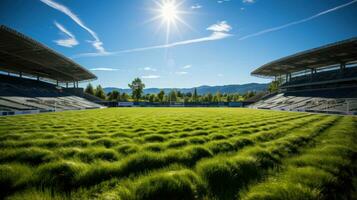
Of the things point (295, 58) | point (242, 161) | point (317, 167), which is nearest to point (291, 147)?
point (317, 167)

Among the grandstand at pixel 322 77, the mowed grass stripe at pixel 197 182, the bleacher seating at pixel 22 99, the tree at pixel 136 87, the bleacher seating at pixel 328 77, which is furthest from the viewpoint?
the tree at pixel 136 87

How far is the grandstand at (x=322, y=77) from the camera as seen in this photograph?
29125 mm

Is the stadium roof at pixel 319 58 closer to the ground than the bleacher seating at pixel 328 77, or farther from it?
farther from it

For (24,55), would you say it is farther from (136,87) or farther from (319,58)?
(319,58)

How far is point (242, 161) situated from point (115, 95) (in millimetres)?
94741

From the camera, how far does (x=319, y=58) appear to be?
118 ft

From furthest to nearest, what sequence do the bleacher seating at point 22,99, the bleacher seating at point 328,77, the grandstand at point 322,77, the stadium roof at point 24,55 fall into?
1. the bleacher seating at point 328,77
2. the grandstand at point 322,77
3. the bleacher seating at point 22,99
4. the stadium roof at point 24,55

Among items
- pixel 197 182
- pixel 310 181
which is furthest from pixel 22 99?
pixel 310 181

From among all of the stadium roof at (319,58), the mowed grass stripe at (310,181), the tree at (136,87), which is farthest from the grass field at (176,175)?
the tree at (136,87)

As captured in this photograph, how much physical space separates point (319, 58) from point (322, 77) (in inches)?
380

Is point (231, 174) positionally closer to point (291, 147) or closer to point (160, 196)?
point (160, 196)

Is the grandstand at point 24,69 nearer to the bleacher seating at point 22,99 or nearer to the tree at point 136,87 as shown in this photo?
the bleacher seating at point 22,99

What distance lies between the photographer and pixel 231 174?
2717mm

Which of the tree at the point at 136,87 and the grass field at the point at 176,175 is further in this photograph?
the tree at the point at 136,87
